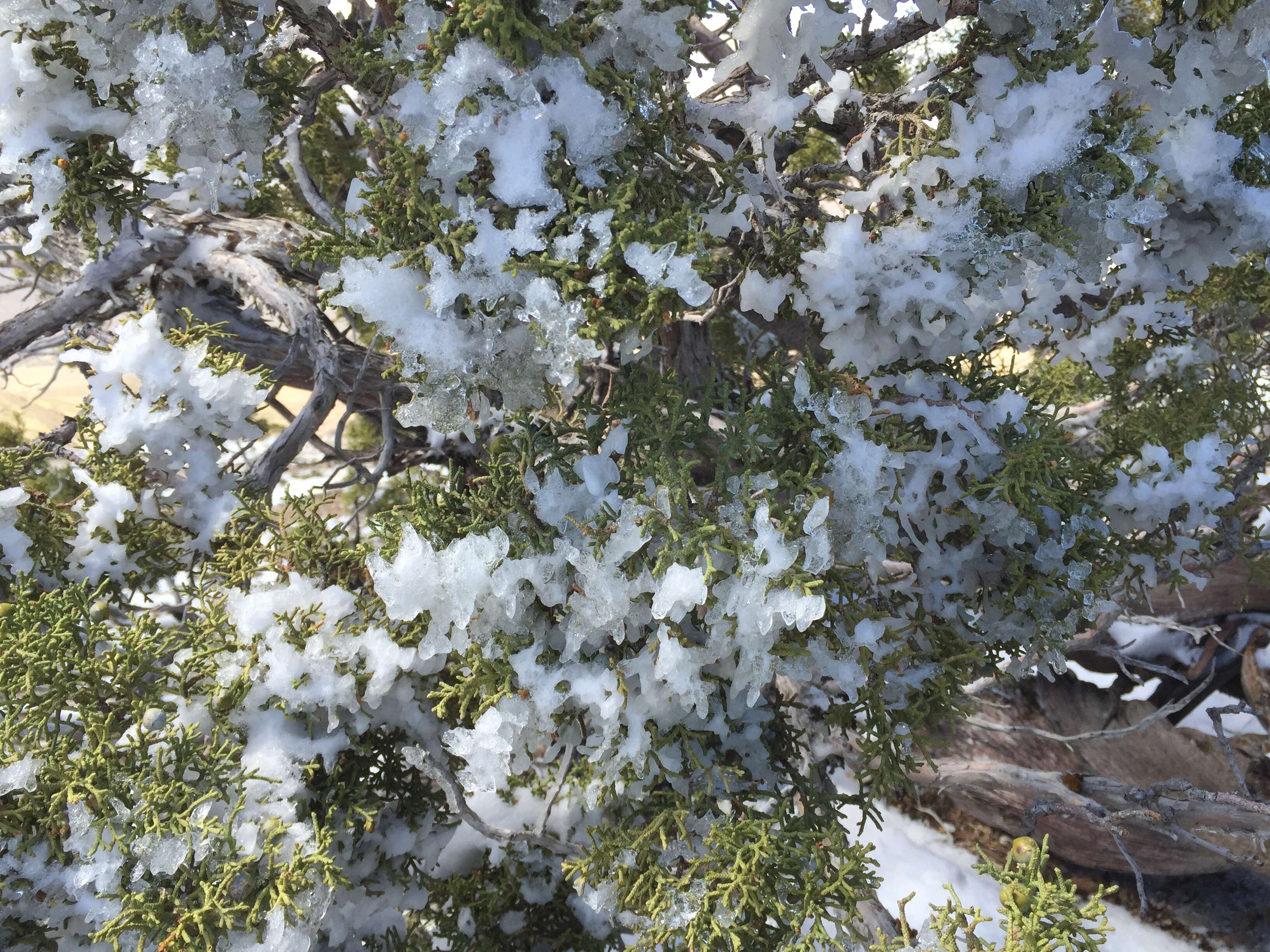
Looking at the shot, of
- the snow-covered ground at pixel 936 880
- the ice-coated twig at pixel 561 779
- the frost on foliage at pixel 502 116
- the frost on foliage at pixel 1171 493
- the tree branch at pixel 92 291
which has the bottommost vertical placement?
the snow-covered ground at pixel 936 880

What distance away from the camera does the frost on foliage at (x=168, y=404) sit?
2.17 m

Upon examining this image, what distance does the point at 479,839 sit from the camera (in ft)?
11.2

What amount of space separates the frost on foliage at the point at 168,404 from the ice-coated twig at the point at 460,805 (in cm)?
90

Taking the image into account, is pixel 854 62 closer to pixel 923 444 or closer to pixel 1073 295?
pixel 923 444

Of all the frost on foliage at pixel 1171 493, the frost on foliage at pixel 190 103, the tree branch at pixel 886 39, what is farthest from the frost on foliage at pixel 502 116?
the frost on foliage at pixel 1171 493

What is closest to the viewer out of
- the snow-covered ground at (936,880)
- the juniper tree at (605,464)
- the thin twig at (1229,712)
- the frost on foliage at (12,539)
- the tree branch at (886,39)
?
the juniper tree at (605,464)

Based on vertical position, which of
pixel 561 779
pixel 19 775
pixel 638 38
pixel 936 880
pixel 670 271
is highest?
pixel 638 38

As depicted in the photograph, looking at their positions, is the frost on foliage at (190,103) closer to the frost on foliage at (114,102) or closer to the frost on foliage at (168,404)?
the frost on foliage at (114,102)

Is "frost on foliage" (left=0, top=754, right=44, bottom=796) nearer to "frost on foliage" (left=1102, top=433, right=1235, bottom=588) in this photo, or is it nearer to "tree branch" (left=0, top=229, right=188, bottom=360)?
"tree branch" (left=0, top=229, right=188, bottom=360)

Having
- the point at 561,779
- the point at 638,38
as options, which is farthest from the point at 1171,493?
the point at 561,779

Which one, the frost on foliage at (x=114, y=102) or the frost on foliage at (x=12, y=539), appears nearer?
the frost on foliage at (x=114, y=102)

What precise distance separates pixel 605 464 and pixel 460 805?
1.10 m

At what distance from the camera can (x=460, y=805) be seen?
2.14 m

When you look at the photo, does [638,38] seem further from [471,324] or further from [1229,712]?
[1229,712]
